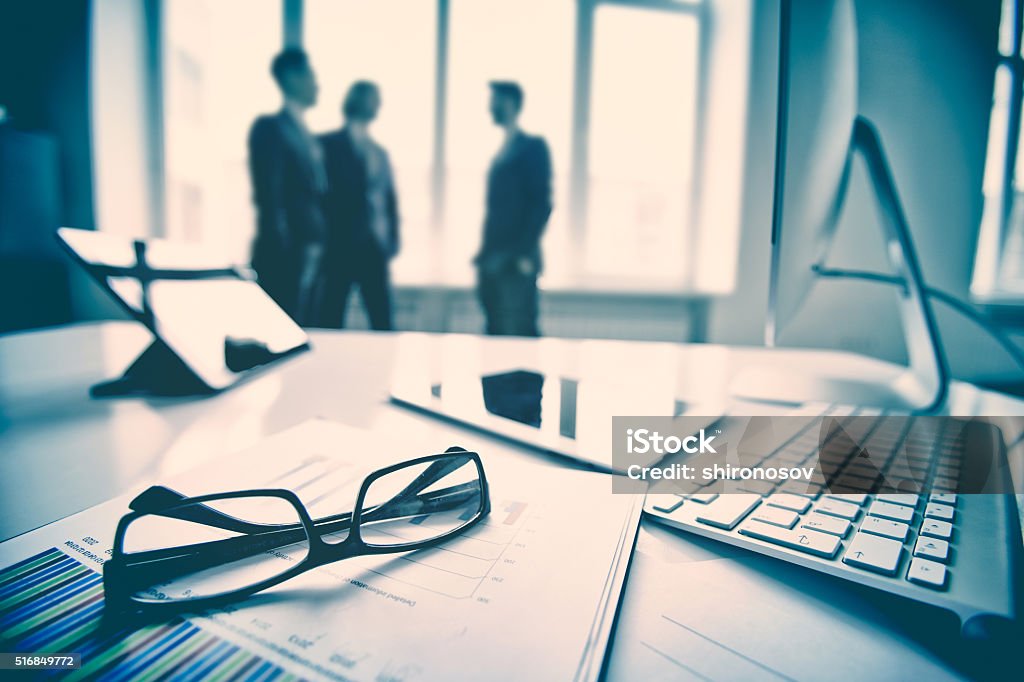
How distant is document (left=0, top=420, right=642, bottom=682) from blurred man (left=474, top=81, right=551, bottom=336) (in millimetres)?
2182

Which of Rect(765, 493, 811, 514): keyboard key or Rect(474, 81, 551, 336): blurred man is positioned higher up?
Rect(474, 81, 551, 336): blurred man


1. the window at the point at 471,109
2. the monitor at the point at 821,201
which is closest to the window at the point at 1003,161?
the window at the point at 471,109

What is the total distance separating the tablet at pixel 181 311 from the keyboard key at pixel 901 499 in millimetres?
621

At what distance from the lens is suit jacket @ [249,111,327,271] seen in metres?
1.77

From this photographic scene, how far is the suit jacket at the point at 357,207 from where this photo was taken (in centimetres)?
245

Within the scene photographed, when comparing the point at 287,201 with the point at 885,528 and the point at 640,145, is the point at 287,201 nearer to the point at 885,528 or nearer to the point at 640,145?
the point at 885,528

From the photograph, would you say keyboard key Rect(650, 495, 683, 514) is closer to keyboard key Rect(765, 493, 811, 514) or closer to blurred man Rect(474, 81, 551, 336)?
keyboard key Rect(765, 493, 811, 514)

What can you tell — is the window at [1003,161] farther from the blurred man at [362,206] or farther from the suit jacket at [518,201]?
the blurred man at [362,206]

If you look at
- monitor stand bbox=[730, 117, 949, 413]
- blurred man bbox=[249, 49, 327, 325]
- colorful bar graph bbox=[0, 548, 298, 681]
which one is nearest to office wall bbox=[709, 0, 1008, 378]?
monitor stand bbox=[730, 117, 949, 413]

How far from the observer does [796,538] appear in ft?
0.70

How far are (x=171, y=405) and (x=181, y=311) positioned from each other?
0.11 m

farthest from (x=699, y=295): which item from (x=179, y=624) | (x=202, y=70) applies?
(x=202, y=70)

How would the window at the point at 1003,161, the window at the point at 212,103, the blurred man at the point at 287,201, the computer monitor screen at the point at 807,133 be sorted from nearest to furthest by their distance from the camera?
the computer monitor screen at the point at 807,133 → the blurred man at the point at 287,201 → the window at the point at 1003,161 → the window at the point at 212,103

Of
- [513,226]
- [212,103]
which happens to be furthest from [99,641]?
[212,103]
